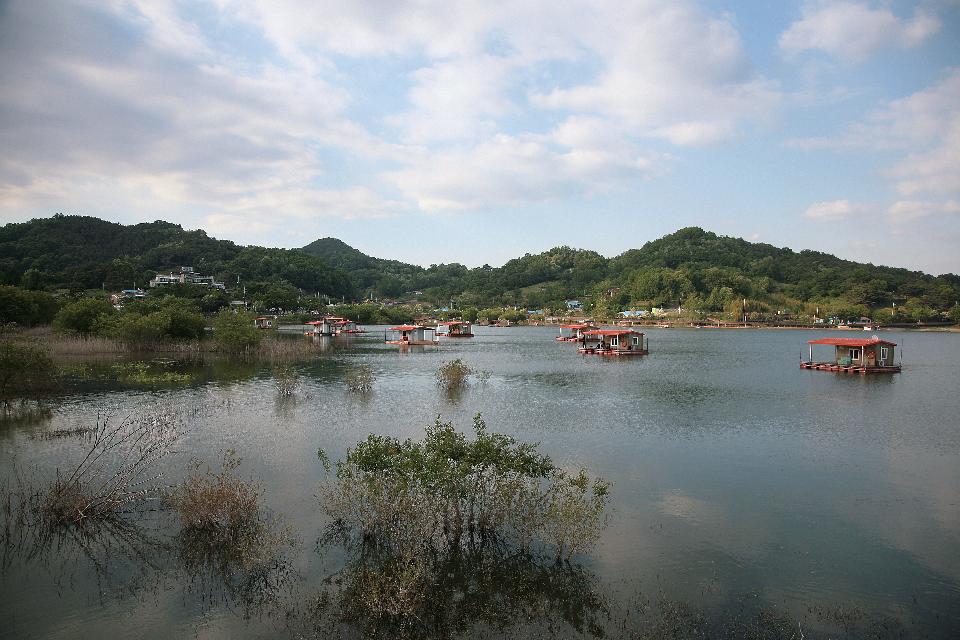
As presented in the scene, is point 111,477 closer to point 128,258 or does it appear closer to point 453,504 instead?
point 453,504

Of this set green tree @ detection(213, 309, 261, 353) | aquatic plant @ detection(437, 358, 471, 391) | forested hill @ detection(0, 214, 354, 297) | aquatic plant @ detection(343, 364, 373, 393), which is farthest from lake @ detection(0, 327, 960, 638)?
forested hill @ detection(0, 214, 354, 297)

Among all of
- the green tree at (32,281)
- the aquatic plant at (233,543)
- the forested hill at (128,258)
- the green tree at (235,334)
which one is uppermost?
the forested hill at (128,258)

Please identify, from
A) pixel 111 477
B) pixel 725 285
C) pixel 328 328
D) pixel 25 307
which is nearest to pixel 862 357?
pixel 111 477

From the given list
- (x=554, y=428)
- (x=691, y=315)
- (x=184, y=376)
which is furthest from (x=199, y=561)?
(x=691, y=315)

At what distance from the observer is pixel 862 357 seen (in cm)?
4297

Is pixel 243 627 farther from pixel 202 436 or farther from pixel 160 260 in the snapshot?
pixel 160 260

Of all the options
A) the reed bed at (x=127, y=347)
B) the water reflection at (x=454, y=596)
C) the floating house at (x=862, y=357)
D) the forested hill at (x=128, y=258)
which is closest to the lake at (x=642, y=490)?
the water reflection at (x=454, y=596)

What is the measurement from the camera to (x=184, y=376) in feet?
109

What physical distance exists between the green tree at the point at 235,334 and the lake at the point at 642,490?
411 inches

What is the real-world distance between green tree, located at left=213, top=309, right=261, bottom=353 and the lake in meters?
10.4

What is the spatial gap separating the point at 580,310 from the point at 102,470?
149m

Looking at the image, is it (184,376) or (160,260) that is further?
(160,260)

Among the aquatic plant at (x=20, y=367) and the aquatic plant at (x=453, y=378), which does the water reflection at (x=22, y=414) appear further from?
the aquatic plant at (x=453, y=378)

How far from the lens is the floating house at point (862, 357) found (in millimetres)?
41875
